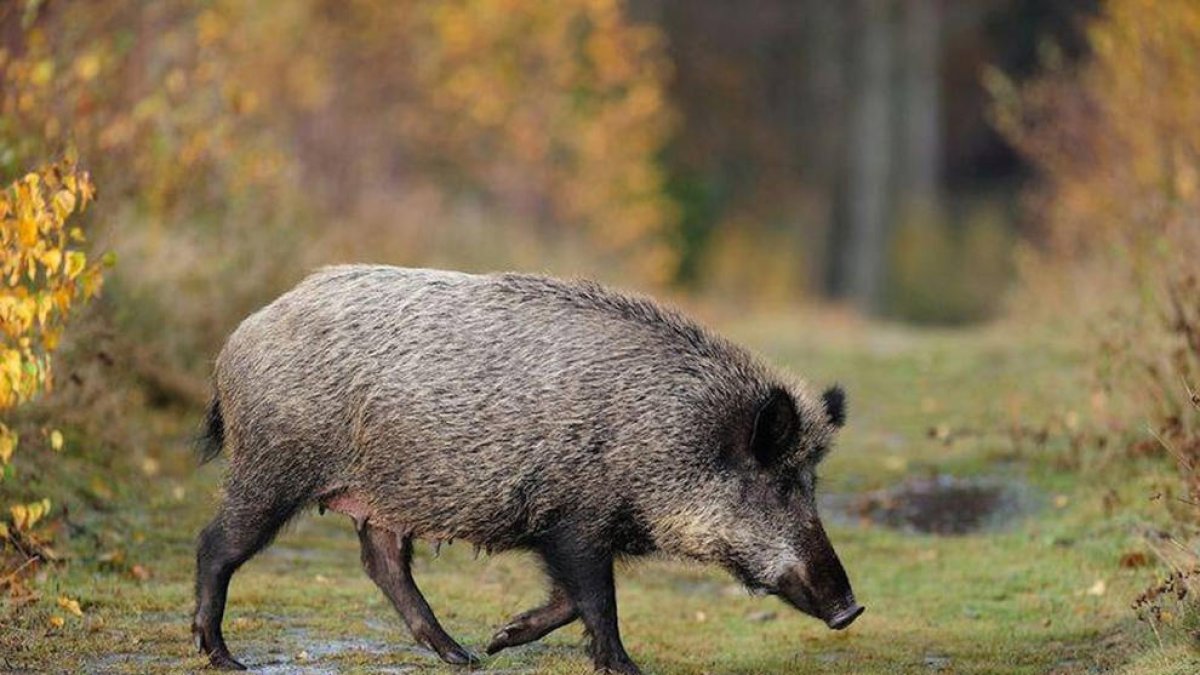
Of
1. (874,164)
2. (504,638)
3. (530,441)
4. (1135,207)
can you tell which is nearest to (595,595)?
(504,638)

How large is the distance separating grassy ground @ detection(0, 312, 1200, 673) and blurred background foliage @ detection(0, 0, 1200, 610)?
687 millimetres

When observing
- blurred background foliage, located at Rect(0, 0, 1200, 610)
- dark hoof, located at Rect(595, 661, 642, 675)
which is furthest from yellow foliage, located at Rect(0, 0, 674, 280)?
dark hoof, located at Rect(595, 661, 642, 675)

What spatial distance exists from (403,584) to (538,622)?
2.27 feet

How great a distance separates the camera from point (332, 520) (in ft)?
37.0

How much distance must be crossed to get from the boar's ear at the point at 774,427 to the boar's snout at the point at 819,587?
365 millimetres

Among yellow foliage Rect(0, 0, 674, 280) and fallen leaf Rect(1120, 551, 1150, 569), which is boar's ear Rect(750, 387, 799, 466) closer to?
fallen leaf Rect(1120, 551, 1150, 569)

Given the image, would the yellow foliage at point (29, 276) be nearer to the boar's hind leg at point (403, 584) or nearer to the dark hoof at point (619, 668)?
the boar's hind leg at point (403, 584)

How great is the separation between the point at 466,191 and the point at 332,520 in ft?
47.9

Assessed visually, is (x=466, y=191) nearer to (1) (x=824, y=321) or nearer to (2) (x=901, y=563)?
(1) (x=824, y=321)

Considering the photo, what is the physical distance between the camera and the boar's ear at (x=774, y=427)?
7.57 meters

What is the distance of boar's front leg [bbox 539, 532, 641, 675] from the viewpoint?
7504 mm

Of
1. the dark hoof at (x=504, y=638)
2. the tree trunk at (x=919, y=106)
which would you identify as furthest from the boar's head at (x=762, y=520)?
the tree trunk at (x=919, y=106)

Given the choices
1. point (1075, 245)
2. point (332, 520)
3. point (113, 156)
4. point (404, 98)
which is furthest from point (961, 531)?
point (404, 98)

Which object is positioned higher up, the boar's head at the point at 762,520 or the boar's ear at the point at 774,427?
the boar's ear at the point at 774,427
